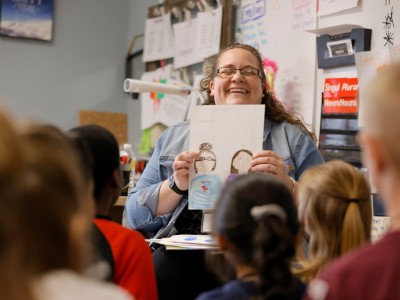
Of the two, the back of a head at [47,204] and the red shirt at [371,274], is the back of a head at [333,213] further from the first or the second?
the back of a head at [47,204]

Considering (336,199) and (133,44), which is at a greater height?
(133,44)

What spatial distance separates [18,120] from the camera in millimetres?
842

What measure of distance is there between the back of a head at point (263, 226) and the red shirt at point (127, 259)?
337 millimetres

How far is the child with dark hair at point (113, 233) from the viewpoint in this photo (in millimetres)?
1438

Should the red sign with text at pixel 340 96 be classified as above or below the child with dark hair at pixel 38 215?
above

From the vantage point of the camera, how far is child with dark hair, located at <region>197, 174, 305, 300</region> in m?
1.09

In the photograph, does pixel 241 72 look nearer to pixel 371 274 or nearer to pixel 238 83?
pixel 238 83

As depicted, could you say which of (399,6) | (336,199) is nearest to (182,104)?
(399,6)

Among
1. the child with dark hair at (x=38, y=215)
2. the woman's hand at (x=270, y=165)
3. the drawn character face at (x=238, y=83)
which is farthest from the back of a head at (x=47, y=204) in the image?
the drawn character face at (x=238, y=83)

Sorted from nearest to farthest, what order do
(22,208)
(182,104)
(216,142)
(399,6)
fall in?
(22,208) → (216,142) → (399,6) → (182,104)

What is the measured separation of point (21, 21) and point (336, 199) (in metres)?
3.86

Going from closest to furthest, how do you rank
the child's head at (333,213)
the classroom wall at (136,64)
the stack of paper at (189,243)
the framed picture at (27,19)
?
the child's head at (333,213)
the stack of paper at (189,243)
the framed picture at (27,19)
the classroom wall at (136,64)

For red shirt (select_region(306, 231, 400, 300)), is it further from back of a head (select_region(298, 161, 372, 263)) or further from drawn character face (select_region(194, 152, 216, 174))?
drawn character face (select_region(194, 152, 216, 174))

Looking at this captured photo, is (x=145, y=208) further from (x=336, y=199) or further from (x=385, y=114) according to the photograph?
(x=385, y=114)
